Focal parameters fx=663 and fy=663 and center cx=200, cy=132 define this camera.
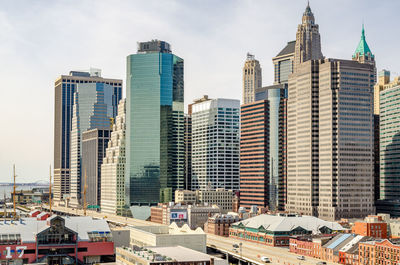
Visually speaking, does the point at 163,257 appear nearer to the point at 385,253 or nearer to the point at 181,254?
the point at 181,254

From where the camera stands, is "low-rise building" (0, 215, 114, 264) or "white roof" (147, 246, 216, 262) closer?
"white roof" (147, 246, 216, 262)

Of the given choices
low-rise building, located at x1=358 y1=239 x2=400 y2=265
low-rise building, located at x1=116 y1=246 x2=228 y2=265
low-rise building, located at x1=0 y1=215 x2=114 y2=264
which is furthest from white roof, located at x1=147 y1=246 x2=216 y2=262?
low-rise building, located at x1=358 y1=239 x2=400 y2=265

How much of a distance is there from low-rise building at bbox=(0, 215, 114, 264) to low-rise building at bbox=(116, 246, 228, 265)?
705 inches

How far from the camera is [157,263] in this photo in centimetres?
15150

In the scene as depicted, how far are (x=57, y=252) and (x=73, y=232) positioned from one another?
7.28 metres

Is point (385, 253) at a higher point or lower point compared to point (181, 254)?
lower

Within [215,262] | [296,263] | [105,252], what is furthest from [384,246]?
[105,252]

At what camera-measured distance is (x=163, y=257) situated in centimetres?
15662

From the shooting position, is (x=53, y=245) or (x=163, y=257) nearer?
(x=163, y=257)

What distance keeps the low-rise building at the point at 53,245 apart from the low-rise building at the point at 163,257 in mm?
17903

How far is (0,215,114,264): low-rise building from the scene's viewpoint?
187500 mm

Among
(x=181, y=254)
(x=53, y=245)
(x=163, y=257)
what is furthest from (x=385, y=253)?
(x=53, y=245)

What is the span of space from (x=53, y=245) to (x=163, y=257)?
48380 millimetres

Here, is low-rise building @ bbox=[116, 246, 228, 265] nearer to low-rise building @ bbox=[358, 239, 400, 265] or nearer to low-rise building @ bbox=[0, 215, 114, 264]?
low-rise building @ bbox=[0, 215, 114, 264]
